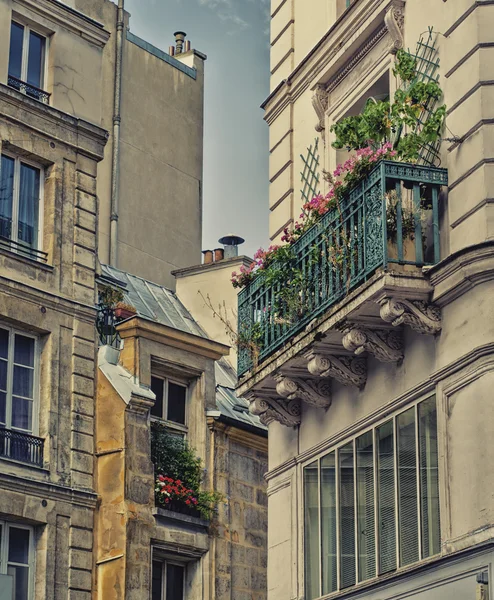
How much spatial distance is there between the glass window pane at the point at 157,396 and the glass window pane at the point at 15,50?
5.90m

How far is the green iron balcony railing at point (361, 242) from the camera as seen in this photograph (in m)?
14.4

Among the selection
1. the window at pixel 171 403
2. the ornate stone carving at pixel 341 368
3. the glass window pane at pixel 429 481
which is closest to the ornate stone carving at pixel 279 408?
the ornate stone carving at pixel 341 368

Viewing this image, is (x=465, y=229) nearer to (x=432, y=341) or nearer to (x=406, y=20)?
(x=432, y=341)

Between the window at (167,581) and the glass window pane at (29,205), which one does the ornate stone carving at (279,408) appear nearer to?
the glass window pane at (29,205)

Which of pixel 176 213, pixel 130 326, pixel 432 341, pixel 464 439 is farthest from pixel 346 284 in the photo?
pixel 176 213

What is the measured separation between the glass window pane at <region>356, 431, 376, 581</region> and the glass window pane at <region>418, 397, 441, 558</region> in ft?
3.64

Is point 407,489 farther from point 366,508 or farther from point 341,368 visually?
point 341,368

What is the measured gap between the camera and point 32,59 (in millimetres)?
25750

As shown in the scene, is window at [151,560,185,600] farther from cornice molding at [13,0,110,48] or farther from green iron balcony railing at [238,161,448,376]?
green iron balcony railing at [238,161,448,376]

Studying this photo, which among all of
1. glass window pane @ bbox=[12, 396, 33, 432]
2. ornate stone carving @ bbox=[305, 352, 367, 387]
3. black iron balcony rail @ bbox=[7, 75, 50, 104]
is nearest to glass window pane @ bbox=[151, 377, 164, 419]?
glass window pane @ bbox=[12, 396, 33, 432]

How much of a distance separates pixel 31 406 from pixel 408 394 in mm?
10763

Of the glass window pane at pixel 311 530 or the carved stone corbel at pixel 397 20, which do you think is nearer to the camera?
the carved stone corbel at pixel 397 20

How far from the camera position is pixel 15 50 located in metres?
25.4

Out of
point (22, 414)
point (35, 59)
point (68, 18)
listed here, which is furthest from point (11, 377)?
point (68, 18)
